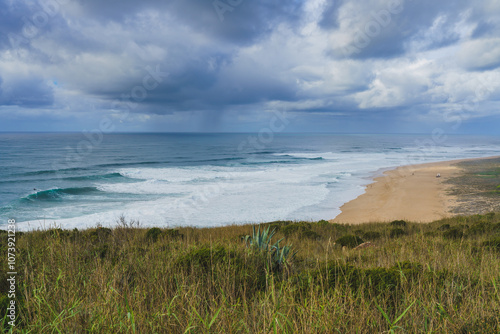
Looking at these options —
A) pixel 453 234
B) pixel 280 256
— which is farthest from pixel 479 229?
pixel 280 256

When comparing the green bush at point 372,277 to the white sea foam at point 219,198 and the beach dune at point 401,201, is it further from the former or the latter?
the beach dune at point 401,201

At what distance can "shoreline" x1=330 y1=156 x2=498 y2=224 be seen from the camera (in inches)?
748

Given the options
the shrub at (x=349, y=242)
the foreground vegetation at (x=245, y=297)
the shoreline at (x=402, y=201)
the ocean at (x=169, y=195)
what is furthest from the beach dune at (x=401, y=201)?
the foreground vegetation at (x=245, y=297)

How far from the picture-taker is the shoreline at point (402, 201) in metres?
19.0

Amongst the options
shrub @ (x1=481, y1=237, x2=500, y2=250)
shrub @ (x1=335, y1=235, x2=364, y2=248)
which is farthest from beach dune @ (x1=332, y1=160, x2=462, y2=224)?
shrub @ (x1=481, y1=237, x2=500, y2=250)

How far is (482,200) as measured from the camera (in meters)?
22.1

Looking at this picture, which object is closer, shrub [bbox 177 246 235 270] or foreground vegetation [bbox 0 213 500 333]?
foreground vegetation [bbox 0 213 500 333]

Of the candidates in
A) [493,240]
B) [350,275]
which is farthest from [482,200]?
[350,275]

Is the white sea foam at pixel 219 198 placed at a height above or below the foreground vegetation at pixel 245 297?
below

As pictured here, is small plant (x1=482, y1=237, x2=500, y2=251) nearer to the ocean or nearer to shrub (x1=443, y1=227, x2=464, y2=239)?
shrub (x1=443, y1=227, x2=464, y2=239)

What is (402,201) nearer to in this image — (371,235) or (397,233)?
(397,233)

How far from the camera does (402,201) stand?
76.8ft

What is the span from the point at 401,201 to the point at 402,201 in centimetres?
7

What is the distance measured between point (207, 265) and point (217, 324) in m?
1.95
